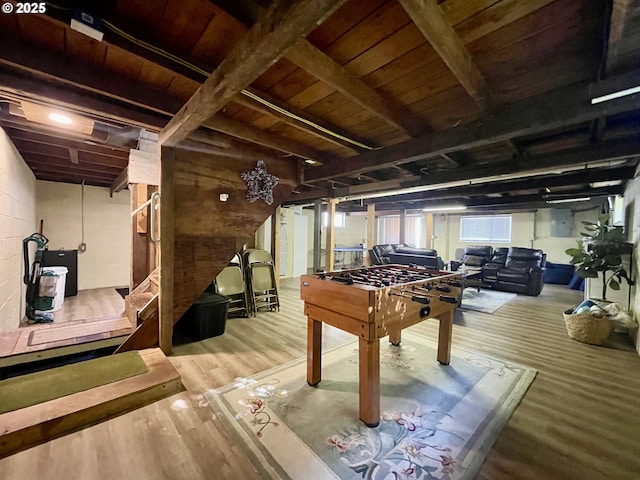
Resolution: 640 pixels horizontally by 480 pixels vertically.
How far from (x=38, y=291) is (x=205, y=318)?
110 inches

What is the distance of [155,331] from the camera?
2887mm

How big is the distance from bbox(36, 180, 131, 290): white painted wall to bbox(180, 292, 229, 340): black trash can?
13.5 ft

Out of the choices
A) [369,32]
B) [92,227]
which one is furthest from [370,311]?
[92,227]

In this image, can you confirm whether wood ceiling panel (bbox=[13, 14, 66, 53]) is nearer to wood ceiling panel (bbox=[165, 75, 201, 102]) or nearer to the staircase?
wood ceiling panel (bbox=[165, 75, 201, 102])

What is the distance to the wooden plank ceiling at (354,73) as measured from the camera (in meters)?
1.22

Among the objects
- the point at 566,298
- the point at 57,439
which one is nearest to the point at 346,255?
the point at 566,298

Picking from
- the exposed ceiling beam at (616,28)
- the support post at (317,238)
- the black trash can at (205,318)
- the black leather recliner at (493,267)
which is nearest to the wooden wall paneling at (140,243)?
the black trash can at (205,318)

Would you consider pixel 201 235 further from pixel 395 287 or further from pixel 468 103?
pixel 468 103

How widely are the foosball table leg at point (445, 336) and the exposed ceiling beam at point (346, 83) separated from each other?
1.87 metres

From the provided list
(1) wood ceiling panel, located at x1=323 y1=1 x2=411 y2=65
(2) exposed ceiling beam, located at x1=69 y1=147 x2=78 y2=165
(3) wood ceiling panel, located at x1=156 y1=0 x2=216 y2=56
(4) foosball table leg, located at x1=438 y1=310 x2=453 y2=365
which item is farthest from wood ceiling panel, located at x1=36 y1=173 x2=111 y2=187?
(4) foosball table leg, located at x1=438 y1=310 x2=453 y2=365

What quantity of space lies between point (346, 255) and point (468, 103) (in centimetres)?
967

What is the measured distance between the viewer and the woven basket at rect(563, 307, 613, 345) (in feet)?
10.7

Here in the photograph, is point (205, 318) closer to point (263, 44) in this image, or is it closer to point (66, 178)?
point (263, 44)

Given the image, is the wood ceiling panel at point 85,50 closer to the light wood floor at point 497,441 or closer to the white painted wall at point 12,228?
the white painted wall at point 12,228
